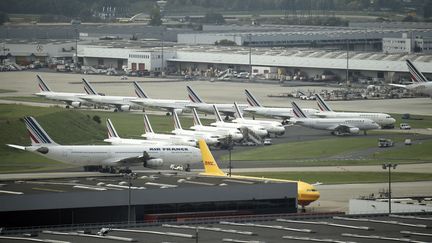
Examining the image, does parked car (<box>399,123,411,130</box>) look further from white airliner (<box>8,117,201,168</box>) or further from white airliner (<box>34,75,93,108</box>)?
white airliner (<box>34,75,93,108</box>)

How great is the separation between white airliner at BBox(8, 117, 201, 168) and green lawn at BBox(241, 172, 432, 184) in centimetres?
622

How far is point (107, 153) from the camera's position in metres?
109

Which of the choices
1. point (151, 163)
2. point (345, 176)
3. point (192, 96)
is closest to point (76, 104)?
point (192, 96)

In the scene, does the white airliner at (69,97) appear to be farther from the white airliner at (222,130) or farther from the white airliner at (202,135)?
the white airliner at (202,135)

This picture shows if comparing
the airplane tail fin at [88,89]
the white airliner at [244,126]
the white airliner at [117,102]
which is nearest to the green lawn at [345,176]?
the white airliner at [244,126]

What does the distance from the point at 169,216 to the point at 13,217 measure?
9.34 m

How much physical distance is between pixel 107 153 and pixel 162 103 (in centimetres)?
5472

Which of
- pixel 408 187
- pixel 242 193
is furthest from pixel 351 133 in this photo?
pixel 242 193

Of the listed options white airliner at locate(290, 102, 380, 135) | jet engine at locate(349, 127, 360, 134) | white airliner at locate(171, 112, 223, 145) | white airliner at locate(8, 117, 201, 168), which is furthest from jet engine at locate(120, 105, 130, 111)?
white airliner at locate(8, 117, 201, 168)

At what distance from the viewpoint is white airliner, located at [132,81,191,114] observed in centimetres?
16112

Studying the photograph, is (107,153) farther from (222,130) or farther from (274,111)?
(274,111)

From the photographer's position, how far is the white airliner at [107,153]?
107m

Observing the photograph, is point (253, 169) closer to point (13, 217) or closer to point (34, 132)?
point (34, 132)

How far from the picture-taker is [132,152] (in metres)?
110
